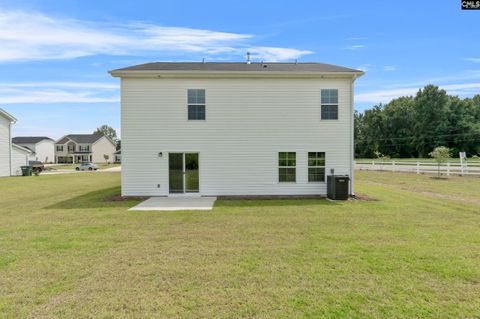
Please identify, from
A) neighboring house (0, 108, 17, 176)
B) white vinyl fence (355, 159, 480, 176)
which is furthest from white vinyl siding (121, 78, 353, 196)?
neighboring house (0, 108, 17, 176)

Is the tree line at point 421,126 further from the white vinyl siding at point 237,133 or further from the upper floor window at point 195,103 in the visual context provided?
the upper floor window at point 195,103

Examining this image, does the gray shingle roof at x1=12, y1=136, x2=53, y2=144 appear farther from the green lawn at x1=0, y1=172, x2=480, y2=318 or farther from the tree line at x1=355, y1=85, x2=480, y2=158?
the tree line at x1=355, y1=85, x2=480, y2=158

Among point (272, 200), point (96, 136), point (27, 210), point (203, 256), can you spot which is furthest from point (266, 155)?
point (96, 136)

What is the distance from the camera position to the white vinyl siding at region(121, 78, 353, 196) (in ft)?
44.6

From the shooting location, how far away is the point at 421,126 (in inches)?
2640

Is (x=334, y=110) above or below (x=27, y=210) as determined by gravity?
above

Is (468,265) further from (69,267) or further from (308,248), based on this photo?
(69,267)

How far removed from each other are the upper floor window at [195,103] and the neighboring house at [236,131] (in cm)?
5

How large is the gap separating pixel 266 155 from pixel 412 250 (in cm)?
840

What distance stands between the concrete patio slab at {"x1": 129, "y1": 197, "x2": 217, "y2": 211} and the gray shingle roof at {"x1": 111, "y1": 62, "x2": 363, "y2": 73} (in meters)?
5.80

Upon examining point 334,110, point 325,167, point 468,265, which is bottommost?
point 468,265

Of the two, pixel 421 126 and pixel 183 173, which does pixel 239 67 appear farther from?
pixel 421 126

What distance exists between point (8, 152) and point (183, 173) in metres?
25.9

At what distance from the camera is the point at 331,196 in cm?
1312
